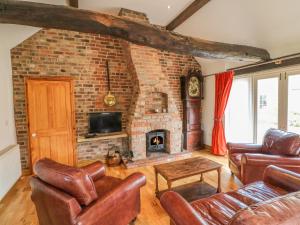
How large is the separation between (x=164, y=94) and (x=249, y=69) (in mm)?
1970

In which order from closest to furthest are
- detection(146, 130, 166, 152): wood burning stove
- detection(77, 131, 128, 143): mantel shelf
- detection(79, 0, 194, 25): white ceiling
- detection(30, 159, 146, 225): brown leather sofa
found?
1. detection(30, 159, 146, 225): brown leather sofa
2. detection(79, 0, 194, 25): white ceiling
3. detection(77, 131, 128, 143): mantel shelf
4. detection(146, 130, 166, 152): wood burning stove

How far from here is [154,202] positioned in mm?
2506

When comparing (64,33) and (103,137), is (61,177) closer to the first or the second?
(103,137)

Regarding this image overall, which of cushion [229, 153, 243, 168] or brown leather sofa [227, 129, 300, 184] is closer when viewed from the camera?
brown leather sofa [227, 129, 300, 184]

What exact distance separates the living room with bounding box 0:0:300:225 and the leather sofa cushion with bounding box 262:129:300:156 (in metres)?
0.02

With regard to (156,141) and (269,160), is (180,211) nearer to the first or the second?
(269,160)

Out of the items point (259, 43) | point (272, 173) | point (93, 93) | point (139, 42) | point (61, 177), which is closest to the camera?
point (61, 177)

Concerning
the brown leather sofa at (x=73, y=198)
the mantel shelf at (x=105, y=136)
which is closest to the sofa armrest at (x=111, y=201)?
the brown leather sofa at (x=73, y=198)

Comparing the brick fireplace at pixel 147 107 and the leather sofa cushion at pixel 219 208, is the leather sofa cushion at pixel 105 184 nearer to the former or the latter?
the leather sofa cushion at pixel 219 208

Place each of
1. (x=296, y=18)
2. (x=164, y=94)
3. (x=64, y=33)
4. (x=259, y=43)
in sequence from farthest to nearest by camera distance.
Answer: (x=164, y=94) → (x=64, y=33) → (x=259, y=43) → (x=296, y=18)

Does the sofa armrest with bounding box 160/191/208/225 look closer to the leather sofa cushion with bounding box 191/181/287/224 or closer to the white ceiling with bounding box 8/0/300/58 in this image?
the leather sofa cushion with bounding box 191/181/287/224

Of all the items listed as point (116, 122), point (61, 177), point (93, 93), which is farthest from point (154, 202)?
point (93, 93)

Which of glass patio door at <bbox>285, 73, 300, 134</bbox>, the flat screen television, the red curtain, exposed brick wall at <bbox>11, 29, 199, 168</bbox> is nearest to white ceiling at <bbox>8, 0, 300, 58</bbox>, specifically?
glass patio door at <bbox>285, 73, 300, 134</bbox>

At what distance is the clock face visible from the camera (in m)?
4.94
